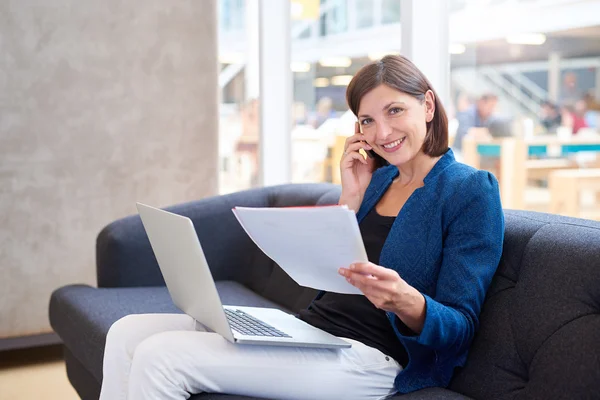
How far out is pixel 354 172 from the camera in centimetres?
221

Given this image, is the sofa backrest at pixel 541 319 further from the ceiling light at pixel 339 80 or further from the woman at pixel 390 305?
the ceiling light at pixel 339 80

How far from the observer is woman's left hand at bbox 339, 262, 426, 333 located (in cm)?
158

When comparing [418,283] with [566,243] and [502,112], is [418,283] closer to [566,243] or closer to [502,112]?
[566,243]

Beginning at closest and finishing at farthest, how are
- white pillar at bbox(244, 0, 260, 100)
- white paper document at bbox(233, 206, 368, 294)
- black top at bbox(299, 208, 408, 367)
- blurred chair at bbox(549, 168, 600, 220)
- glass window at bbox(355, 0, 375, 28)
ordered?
1. white paper document at bbox(233, 206, 368, 294)
2. black top at bbox(299, 208, 408, 367)
3. blurred chair at bbox(549, 168, 600, 220)
4. glass window at bbox(355, 0, 375, 28)
5. white pillar at bbox(244, 0, 260, 100)

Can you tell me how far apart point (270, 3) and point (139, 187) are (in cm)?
116

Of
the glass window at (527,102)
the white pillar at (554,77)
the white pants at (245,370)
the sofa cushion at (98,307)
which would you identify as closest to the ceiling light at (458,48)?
the glass window at (527,102)

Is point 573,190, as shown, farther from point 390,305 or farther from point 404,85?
point 390,305

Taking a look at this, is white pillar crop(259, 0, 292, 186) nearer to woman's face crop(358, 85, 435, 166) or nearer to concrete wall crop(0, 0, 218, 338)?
concrete wall crop(0, 0, 218, 338)

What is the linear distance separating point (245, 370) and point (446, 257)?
1.68ft

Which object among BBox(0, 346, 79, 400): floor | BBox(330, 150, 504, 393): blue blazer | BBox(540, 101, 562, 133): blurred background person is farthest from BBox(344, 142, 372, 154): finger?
BBox(0, 346, 79, 400): floor

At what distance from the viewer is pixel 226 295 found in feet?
9.58

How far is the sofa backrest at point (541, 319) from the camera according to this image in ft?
5.33

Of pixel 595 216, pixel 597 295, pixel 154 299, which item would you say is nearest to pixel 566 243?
pixel 597 295

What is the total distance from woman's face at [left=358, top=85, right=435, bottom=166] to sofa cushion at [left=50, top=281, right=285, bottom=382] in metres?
1.05
